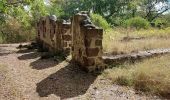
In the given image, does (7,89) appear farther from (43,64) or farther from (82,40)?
(43,64)

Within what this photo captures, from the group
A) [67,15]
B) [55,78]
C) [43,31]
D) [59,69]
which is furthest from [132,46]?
[67,15]

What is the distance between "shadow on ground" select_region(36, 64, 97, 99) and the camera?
7436 mm

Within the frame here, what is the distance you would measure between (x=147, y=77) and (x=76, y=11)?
75.8ft

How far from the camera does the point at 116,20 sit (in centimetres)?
3011

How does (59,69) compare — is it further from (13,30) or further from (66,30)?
(13,30)

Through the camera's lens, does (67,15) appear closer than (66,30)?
No

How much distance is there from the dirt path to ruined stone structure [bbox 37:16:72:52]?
133 cm

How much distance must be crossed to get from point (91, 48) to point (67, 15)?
67.1 feet

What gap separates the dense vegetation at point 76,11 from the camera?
58.9 feet

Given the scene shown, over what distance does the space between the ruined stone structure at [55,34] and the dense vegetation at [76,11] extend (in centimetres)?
277

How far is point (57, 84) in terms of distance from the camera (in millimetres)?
8078

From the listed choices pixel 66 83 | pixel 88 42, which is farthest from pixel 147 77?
pixel 88 42

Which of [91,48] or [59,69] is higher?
[91,48]

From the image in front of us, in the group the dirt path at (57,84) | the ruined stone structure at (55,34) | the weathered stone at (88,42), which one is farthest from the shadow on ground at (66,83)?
the ruined stone structure at (55,34)
